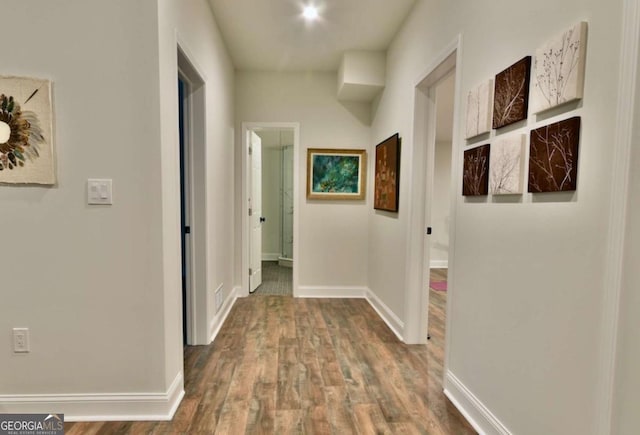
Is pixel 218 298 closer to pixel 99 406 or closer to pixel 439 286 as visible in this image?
pixel 99 406

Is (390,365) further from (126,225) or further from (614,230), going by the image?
(126,225)

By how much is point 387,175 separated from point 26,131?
2.73 m

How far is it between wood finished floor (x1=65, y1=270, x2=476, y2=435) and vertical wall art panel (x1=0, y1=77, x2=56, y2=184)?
4.39 ft

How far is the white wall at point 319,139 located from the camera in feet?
12.9

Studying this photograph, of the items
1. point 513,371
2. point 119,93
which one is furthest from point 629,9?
point 119,93

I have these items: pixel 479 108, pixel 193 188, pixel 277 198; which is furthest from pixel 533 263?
pixel 277 198

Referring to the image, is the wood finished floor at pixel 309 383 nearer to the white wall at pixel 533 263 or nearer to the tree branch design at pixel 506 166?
the white wall at pixel 533 263

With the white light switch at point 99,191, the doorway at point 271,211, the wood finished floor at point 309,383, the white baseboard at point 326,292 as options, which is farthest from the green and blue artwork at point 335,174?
the white light switch at point 99,191

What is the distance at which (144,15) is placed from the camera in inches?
64.4

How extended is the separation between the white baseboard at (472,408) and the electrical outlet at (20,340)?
7.94ft

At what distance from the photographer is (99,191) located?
1.69 meters

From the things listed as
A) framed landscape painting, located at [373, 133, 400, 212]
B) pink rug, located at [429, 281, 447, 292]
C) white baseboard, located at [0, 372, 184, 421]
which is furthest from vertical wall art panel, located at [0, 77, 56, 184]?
pink rug, located at [429, 281, 447, 292]

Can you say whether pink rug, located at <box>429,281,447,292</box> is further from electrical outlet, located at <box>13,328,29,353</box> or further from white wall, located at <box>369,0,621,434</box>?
electrical outlet, located at <box>13,328,29,353</box>

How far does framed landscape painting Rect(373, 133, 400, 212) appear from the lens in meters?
3.04
